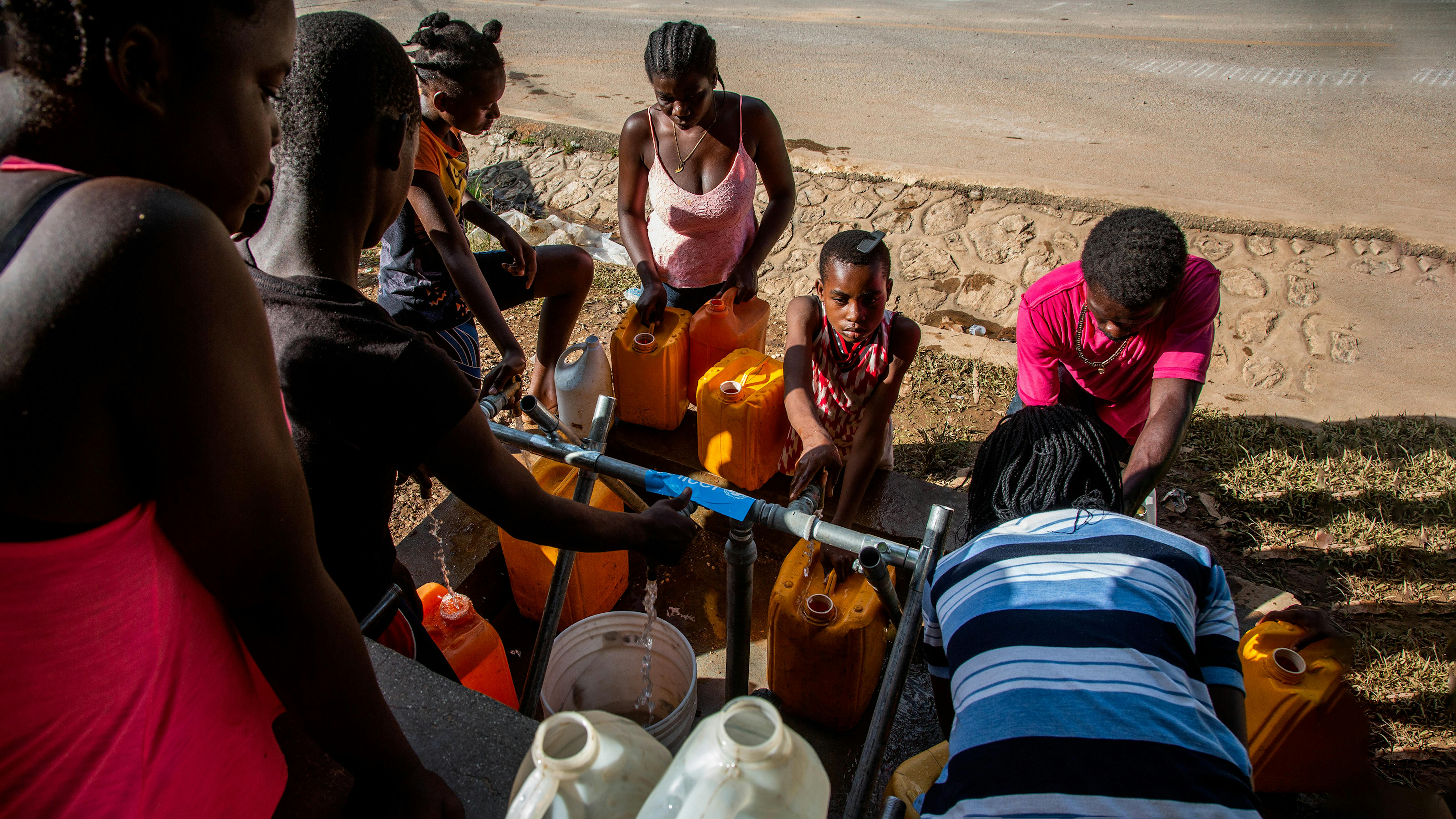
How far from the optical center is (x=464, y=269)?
291 centimetres

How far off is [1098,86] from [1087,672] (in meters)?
8.27

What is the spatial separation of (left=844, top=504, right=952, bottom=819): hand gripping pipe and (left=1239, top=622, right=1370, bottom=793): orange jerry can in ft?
3.98

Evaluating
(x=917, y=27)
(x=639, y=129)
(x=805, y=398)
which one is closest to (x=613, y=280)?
(x=639, y=129)

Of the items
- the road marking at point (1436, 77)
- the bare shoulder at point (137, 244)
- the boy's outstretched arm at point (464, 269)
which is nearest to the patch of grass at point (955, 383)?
the boy's outstretched arm at point (464, 269)

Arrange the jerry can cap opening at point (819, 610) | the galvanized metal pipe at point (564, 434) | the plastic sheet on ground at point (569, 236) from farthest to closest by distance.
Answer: the plastic sheet on ground at point (569, 236) → the jerry can cap opening at point (819, 610) → the galvanized metal pipe at point (564, 434)

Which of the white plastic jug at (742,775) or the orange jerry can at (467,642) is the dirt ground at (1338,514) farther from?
the white plastic jug at (742,775)

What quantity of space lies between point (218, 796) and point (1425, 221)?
7436mm

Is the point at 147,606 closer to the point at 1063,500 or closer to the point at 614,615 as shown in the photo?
the point at 614,615

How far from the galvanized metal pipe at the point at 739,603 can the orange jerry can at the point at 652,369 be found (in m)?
1.60

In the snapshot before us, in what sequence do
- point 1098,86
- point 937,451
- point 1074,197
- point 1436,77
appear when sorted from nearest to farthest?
1. point 937,451
2. point 1074,197
3. point 1436,77
4. point 1098,86

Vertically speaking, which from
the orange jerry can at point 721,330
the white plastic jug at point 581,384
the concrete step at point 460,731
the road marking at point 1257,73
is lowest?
the white plastic jug at point 581,384

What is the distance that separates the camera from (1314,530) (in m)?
3.47

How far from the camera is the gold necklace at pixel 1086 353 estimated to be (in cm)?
284

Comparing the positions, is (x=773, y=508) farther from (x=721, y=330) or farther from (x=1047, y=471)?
(x=721, y=330)
